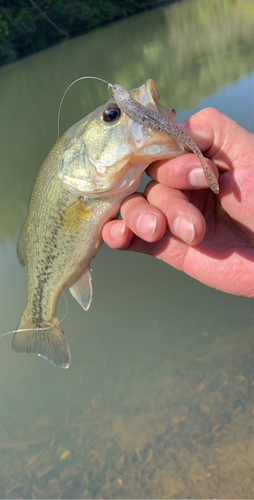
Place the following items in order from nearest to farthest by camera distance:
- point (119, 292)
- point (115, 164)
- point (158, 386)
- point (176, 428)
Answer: point (115, 164) → point (176, 428) → point (158, 386) → point (119, 292)

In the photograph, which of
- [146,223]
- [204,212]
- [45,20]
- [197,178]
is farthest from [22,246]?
[45,20]

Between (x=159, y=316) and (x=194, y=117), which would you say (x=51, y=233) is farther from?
(x=159, y=316)

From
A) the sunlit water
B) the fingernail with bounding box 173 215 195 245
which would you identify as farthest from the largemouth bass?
the sunlit water

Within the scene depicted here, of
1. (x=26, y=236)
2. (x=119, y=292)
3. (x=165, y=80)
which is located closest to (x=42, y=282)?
(x=26, y=236)

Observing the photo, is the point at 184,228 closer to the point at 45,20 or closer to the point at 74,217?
the point at 74,217

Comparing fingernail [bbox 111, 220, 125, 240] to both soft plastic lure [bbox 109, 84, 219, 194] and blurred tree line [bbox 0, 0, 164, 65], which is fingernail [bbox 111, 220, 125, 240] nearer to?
soft plastic lure [bbox 109, 84, 219, 194]

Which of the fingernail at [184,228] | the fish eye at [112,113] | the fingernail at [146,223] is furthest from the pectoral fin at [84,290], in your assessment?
the fish eye at [112,113]
